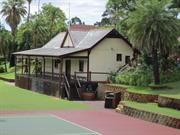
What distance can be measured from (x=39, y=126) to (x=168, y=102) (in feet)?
25.5

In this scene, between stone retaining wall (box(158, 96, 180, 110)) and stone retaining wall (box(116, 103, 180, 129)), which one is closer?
stone retaining wall (box(116, 103, 180, 129))

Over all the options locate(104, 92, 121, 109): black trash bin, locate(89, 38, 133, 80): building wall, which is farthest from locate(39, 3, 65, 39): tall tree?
locate(104, 92, 121, 109): black trash bin

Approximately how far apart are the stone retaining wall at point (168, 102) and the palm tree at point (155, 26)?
7837 millimetres

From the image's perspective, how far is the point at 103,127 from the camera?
25.9 m

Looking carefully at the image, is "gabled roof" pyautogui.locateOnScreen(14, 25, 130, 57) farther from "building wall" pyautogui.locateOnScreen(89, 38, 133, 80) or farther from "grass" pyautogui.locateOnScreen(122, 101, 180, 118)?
"grass" pyautogui.locateOnScreen(122, 101, 180, 118)

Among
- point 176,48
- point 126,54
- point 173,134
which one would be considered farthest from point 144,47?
point 173,134

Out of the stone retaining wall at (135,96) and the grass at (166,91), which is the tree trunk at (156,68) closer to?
the grass at (166,91)

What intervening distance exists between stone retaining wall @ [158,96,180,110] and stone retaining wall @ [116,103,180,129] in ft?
4.74

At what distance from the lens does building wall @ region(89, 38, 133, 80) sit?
48.5 m

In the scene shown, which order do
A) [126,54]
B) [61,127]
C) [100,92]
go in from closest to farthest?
1. [61,127]
2. [100,92]
3. [126,54]

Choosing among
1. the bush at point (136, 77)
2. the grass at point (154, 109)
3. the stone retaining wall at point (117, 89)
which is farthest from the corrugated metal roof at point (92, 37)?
the grass at point (154, 109)

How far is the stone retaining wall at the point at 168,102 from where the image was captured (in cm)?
2854

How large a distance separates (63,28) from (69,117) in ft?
203

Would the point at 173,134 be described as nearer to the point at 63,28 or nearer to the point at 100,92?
the point at 100,92
